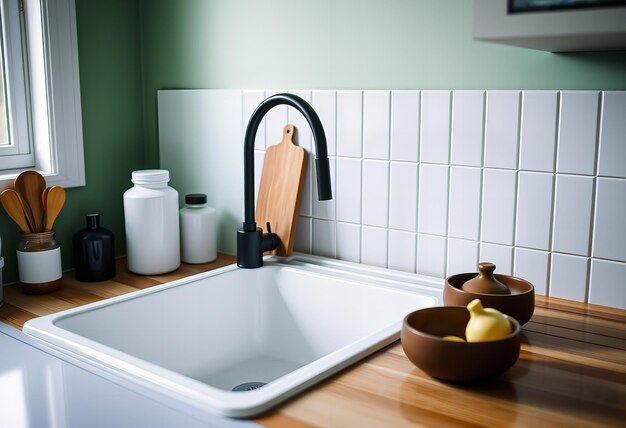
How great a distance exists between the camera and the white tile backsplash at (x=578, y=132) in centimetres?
131

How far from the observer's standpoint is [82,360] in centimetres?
112

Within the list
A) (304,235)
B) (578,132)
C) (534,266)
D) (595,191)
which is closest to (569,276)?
(534,266)

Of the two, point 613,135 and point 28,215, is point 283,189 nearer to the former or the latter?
point 28,215

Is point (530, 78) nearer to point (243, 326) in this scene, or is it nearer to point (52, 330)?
point (243, 326)

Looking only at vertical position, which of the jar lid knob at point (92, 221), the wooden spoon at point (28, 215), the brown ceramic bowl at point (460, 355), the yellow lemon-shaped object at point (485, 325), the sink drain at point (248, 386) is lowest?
the sink drain at point (248, 386)

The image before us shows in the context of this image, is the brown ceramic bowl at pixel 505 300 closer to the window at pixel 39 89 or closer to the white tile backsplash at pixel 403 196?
the white tile backsplash at pixel 403 196

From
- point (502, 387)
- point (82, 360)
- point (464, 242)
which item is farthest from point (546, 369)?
point (82, 360)

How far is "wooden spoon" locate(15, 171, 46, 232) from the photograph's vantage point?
158cm

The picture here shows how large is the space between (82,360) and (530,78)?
102 cm

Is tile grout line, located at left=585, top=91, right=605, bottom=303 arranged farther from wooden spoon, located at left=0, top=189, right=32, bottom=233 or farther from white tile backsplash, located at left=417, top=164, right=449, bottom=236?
wooden spoon, located at left=0, top=189, right=32, bottom=233

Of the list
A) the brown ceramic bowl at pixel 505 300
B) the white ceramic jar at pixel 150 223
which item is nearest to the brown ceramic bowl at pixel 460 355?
the brown ceramic bowl at pixel 505 300

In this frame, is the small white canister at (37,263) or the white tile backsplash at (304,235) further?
the white tile backsplash at (304,235)

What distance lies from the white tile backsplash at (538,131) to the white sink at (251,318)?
1.12 ft

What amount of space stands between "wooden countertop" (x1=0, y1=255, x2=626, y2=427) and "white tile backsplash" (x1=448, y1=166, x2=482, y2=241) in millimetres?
274
